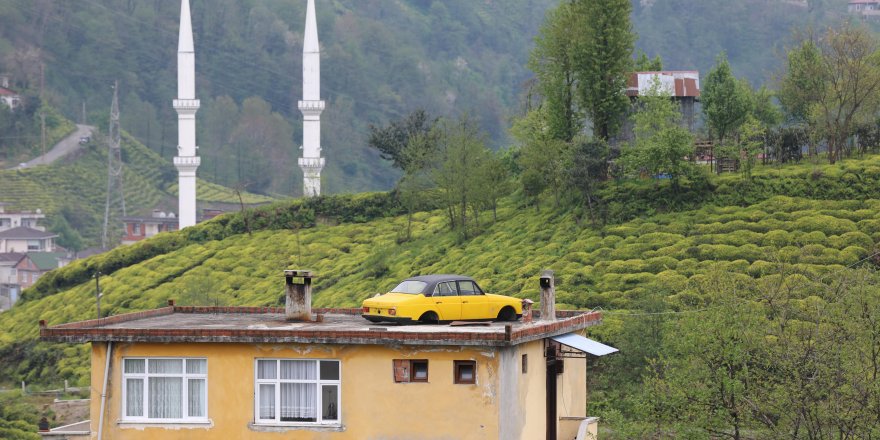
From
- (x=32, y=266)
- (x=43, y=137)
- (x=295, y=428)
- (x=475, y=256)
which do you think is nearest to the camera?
(x=295, y=428)

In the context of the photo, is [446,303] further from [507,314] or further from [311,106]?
[311,106]

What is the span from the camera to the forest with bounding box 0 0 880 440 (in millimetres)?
32844

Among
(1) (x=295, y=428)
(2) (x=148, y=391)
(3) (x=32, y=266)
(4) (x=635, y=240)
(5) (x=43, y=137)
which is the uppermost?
(5) (x=43, y=137)

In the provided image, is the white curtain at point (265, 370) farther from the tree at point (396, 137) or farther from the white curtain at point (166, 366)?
the tree at point (396, 137)

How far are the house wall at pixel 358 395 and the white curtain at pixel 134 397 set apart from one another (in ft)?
0.56

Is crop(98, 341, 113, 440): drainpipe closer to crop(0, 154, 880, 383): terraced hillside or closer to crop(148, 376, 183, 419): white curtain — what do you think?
crop(148, 376, 183, 419): white curtain

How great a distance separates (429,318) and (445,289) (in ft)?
2.56

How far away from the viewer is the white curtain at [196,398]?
25422 mm

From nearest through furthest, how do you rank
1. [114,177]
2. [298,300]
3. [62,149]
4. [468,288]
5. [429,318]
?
[298,300] → [429,318] → [468,288] → [114,177] → [62,149]

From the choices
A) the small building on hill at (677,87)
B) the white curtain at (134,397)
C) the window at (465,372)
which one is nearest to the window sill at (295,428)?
the white curtain at (134,397)

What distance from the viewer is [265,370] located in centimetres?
2534

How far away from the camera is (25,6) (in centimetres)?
18062

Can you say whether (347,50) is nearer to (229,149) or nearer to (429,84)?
(429,84)

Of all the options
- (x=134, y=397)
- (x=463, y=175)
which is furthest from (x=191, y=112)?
(x=134, y=397)
